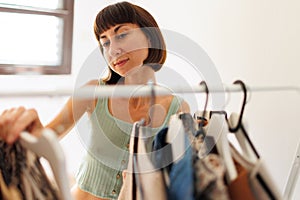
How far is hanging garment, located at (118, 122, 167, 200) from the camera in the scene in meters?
0.55

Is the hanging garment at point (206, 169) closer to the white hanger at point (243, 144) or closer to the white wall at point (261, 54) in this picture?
the white hanger at point (243, 144)

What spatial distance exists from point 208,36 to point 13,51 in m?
1.38

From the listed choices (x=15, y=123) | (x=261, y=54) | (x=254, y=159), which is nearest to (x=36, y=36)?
(x=261, y=54)

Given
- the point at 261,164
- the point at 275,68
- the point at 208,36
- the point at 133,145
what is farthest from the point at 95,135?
the point at 208,36

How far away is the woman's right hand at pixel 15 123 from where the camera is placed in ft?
1.71

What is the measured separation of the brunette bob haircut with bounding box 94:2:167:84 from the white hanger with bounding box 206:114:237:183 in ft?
1.22

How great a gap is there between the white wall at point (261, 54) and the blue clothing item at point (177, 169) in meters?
0.52

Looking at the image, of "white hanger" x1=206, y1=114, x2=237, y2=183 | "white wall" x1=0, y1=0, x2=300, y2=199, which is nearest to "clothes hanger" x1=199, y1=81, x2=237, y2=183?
"white hanger" x1=206, y1=114, x2=237, y2=183

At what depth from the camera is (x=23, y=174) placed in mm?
526

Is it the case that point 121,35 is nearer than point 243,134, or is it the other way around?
point 243,134

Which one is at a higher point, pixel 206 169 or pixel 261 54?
pixel 261 54

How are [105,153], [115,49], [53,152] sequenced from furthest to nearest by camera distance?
1. [105,153]
2. [115,49]
3. [53,152]

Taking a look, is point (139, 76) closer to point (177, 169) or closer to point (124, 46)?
point (124, 46)

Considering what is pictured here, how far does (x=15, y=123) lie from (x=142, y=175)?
223 millimetres
